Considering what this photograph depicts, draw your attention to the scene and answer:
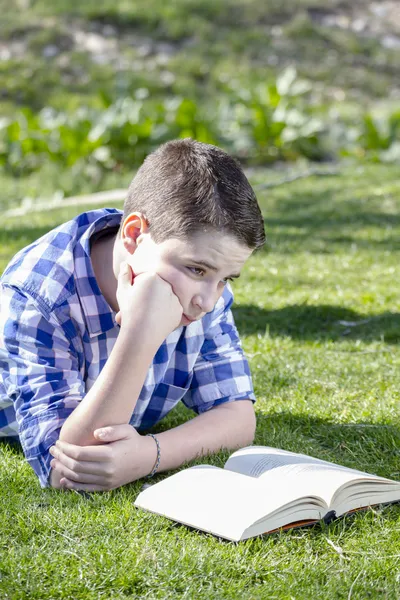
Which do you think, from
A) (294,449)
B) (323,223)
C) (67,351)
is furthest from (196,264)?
(323,223)

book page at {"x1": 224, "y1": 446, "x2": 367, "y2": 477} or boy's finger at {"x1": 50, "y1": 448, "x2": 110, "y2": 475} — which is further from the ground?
boy's finger at {"x1": 50, "y1": 448, "x2": 110, "y2": 475}

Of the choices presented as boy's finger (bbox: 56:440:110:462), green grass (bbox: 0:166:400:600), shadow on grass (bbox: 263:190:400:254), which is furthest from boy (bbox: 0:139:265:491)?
shadow on grass (bbox: 263:190:400:254)

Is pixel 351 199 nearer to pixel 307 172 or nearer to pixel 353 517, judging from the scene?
pixel 307 172

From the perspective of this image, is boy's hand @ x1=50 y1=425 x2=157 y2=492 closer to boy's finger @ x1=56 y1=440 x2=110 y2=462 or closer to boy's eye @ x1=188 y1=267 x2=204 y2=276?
boy's finger @ x1=56 y1=440 x2=110 y2=462

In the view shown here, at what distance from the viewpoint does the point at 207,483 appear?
2.41 metres

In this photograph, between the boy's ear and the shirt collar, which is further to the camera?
the shirt collar

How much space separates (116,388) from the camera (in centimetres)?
248

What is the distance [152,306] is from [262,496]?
2.03ft

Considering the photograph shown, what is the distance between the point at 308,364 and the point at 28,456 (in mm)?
1760

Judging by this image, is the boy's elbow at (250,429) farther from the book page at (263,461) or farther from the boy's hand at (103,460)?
the boy's hand at (103,460)

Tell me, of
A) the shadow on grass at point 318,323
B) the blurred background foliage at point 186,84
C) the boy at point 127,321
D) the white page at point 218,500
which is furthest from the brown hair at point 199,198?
the blurred background foliage at point 186,84

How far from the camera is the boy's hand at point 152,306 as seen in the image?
250 cm

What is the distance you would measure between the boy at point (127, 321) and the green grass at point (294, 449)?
5.1 inches

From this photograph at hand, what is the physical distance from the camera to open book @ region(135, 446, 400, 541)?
224 centimetres
